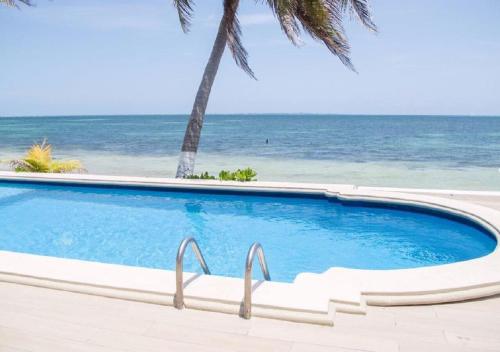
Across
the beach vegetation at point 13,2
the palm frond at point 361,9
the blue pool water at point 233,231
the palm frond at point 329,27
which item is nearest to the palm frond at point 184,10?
the palm frond at point 329,27

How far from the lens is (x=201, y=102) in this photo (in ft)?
39.1

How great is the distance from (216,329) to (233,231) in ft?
15.6

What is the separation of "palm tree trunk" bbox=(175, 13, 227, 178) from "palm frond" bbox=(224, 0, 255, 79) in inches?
7.0

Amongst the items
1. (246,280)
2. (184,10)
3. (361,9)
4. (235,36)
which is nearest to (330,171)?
(235,36)

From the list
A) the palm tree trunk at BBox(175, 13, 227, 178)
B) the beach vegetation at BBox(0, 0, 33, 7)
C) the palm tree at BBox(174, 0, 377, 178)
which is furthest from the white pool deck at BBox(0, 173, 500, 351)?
the beach vegetation at BBox(0, 0, 33, 7)

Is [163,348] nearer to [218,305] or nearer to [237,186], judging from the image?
[218,305]

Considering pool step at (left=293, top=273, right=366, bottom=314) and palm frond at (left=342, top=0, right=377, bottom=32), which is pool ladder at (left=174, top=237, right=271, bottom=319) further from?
palm frond at (left=342, top=0, right=377, bottom=32)

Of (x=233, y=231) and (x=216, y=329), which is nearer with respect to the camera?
(x=216, y=329)

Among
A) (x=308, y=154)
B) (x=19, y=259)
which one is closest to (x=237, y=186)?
(x=19, y=259)

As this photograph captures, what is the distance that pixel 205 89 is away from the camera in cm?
1188

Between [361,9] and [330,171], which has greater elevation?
[361,9]

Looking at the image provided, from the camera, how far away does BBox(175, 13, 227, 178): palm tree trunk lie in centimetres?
1173

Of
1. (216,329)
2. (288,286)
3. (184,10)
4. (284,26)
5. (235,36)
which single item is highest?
(184,10)

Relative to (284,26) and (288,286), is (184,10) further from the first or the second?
(288,286)
